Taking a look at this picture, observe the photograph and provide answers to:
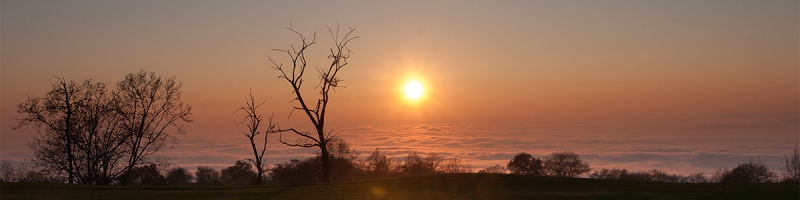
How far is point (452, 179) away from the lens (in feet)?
91.6

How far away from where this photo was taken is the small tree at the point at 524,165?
70.0m

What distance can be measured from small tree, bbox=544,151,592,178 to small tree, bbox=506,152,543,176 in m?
3.86

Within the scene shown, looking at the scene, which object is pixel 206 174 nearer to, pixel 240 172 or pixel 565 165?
pixel 240 172

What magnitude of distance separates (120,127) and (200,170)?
42.8m

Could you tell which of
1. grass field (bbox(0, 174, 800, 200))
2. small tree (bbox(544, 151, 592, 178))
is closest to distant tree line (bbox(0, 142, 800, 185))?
small tree (bbox(544, 151, 592, 178))

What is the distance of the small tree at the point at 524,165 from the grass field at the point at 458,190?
42948 millimetres

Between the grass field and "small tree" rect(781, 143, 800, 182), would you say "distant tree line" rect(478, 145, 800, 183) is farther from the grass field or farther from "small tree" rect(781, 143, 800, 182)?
the grass field

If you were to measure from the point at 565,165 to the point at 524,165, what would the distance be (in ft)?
28.1

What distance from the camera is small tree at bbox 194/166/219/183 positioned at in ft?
270

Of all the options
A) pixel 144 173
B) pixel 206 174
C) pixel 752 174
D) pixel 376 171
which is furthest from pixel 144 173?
pixel 752 174

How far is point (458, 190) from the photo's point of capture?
958 inches

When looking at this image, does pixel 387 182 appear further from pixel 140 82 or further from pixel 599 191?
pixel 140 82

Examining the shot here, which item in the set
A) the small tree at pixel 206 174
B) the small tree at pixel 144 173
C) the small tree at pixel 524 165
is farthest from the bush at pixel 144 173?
the small tree at pixel 524 165

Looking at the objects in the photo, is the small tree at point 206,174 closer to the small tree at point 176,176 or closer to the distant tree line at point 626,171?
the small tree at point 176,176
